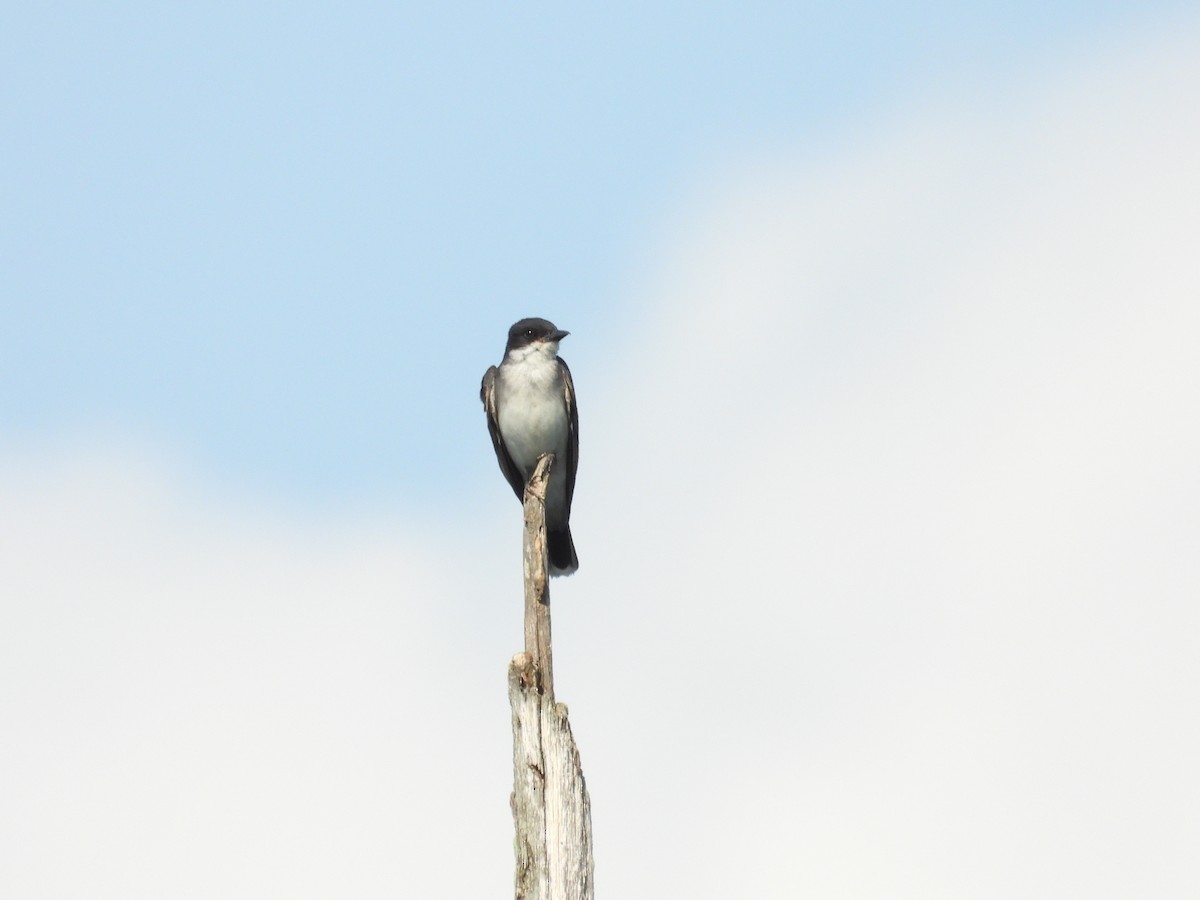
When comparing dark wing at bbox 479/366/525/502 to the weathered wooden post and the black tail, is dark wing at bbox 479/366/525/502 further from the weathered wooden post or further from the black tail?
the weathered wooden post

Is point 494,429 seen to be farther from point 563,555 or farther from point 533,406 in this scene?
point 563,555

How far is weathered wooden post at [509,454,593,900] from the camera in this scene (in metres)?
9.26

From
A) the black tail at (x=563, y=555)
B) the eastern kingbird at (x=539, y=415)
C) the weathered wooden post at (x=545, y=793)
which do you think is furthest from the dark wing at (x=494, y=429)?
the weathered wooden post at (x=545, y=793)

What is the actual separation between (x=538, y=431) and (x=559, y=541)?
3.79 feet

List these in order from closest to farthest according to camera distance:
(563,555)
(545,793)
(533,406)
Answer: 1. (545,793)
2. (533,406)
3. (563,555)

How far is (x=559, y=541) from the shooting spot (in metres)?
16.0

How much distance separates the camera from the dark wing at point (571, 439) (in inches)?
621

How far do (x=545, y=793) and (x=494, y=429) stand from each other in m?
6.95

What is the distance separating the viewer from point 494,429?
16094mm

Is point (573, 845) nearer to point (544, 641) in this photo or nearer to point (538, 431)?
point (544, 641)

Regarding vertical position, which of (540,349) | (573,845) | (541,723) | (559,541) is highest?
(540,349)

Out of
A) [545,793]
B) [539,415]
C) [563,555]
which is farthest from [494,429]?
[545,793]

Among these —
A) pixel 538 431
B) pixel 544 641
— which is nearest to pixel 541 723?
pixel 544 641

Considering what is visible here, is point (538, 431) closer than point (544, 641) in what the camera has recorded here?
No
